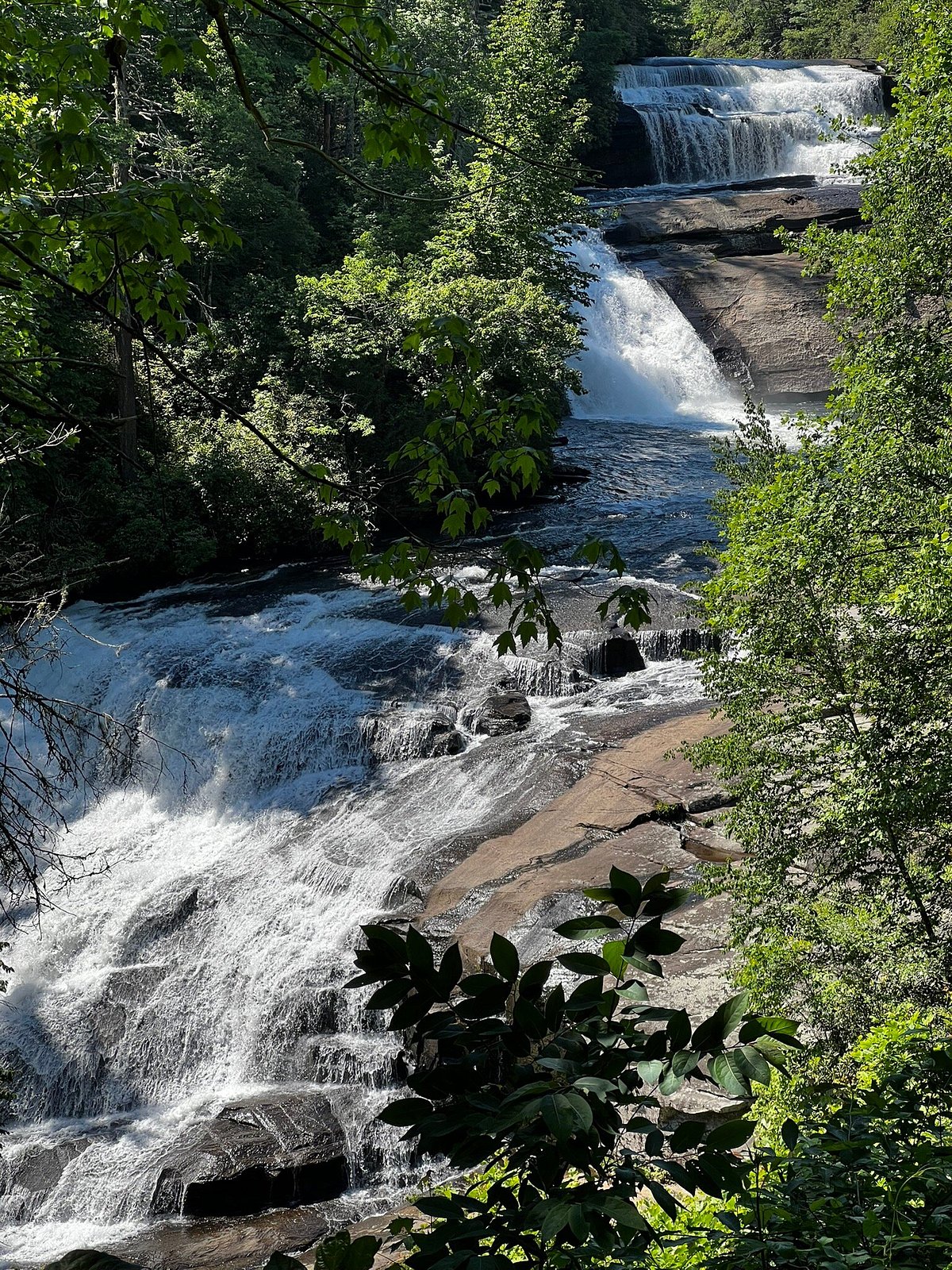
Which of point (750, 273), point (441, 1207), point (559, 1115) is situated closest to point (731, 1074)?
point (559, 1115)

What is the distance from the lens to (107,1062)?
8797mm

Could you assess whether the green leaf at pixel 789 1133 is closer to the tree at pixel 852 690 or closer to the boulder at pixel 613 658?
the tree at pixel 852 690

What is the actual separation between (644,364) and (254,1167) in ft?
70.0

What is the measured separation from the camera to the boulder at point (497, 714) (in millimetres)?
11422

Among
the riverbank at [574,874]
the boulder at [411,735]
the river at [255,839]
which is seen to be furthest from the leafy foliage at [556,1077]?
the boulder at [411,735]

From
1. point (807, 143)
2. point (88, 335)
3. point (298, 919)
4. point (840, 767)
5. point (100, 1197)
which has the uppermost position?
point (807, 143)

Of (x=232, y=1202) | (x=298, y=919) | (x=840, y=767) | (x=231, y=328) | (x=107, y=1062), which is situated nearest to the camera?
(x=840, y=767)

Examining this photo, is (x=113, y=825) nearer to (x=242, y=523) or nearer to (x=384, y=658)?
(x=384, y=658)

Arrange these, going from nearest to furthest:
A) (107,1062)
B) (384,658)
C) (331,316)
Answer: (107,1062)
(384,658)
(331,316)

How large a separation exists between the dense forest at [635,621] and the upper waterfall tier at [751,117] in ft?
54.0

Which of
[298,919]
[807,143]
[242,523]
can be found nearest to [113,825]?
[298,919]

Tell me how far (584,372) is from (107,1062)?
19.7 m

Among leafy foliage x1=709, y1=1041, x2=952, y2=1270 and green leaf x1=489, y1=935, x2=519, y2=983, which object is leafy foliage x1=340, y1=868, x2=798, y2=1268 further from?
leafy foliage x1=709, y1=1041, x2=952, y2=1270

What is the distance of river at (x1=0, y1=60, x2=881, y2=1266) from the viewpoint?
8.20 metres
